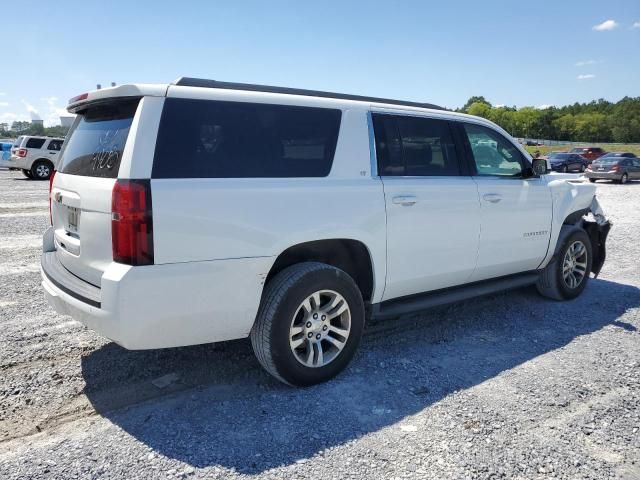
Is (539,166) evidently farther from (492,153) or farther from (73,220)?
(73,220)

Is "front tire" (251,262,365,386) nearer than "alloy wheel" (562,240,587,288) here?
Yes

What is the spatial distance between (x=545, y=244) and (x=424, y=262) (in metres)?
1.89

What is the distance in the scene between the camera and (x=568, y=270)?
568 cm

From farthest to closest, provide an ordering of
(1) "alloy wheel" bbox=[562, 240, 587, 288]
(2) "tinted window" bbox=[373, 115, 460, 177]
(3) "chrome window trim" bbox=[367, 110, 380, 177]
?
1. (1) "alloy wheel" bbox=[562, 240, 587, 288]
2. (2) "tinted window" bbox=[373, 115, 460, 177]
3. (3) "chrome window trim" bbox=[367, 110, 380, 177]

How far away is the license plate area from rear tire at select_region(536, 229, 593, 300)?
182 inches

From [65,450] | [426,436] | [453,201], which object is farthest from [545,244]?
[65,450]

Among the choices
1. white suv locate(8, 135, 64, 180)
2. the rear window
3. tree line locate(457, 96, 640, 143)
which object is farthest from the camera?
tree line locate(457, 96, 640, 143)

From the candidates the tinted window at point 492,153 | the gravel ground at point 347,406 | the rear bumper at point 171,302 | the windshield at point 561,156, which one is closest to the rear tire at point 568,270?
the gravel ground at point 347,406

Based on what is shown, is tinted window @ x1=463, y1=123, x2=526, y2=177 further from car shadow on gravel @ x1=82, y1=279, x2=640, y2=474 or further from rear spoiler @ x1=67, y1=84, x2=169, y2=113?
rear spoiler @ x1=67, y1=84, x2=169, y2=113

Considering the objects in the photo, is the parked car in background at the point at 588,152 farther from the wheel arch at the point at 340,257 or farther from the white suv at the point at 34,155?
the wheel arch at the point at 340,257

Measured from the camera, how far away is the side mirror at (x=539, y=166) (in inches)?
196

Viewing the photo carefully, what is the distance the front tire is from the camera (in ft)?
10.7

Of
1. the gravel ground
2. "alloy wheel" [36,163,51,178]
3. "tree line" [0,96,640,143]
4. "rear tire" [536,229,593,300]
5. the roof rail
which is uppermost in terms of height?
"tree line" [0,96,640,143]

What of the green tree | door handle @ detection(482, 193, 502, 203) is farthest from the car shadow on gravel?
the green tree
